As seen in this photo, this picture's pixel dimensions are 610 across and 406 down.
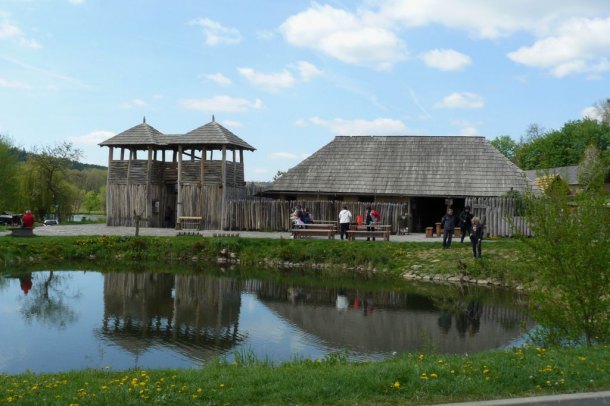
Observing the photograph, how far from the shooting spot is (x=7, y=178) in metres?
50.1

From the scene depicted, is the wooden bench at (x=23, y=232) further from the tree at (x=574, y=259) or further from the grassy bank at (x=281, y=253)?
the tree at (x=574, y=259)

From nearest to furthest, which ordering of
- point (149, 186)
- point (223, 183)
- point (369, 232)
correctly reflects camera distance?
point (369, 232)
point (223, 183)
point (149, 186)

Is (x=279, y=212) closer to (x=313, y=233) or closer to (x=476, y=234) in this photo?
(x=313, y=233)

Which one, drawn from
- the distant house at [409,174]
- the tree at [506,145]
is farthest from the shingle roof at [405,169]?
the tree at [506,145]

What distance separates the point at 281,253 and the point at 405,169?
443 inches

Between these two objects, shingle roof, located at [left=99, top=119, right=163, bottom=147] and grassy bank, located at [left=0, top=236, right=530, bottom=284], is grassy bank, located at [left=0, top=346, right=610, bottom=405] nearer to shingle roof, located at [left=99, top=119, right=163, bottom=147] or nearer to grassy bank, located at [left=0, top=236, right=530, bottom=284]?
grassy bank, located at [left=0, top=236, right=530, bottom=284]

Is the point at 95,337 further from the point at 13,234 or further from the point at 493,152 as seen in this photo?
the point at 493,152

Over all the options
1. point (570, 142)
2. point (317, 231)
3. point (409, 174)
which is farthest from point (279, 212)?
point (570, 142)

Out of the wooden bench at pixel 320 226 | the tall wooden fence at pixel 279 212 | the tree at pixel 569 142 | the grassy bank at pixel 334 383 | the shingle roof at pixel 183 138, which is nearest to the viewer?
the grassy bank at pixel 334 383

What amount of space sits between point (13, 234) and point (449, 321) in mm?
20476

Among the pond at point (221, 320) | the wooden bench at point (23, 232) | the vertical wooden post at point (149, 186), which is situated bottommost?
the pond at point (221, 320)

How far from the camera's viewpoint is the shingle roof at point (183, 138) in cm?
3253

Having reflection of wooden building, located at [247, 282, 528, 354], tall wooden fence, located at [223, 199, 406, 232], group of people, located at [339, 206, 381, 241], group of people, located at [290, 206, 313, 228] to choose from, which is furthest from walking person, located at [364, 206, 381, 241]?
reflection of wooden building, located at [247, 282, 528, 354]

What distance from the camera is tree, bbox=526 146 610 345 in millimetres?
9742
